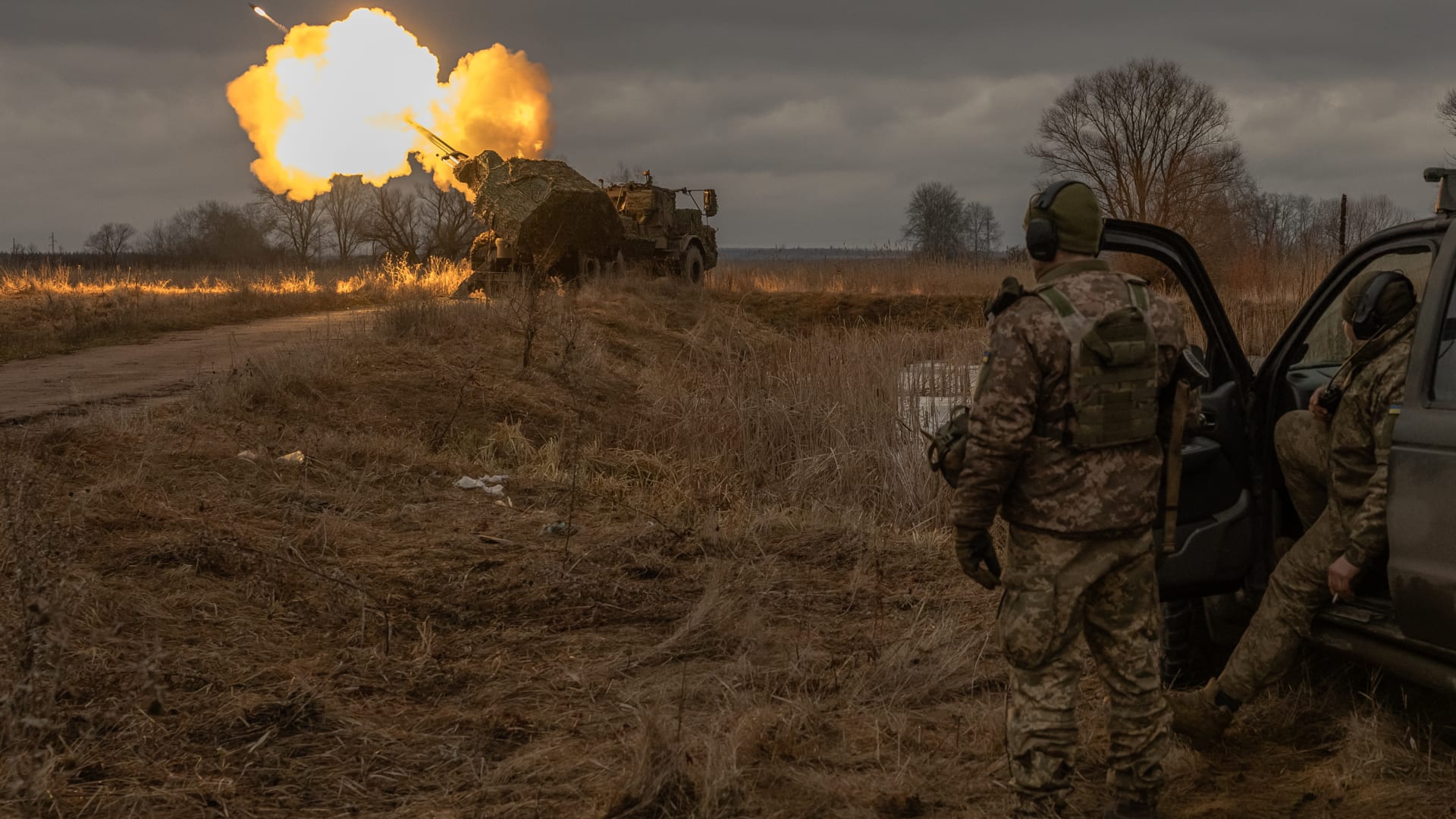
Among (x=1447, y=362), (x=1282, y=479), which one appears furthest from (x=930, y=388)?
(x=1447, y=362)

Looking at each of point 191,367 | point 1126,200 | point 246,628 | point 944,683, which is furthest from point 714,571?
point 1126,200

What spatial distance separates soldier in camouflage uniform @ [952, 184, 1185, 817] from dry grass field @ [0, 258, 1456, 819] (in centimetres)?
43

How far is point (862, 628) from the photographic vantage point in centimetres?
576

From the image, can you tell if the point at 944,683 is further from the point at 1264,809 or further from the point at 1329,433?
the point at 1329,433

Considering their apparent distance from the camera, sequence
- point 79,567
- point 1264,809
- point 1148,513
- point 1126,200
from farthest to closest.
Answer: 1. point 1126,200
2. point 79,567
3. point 1264,809
4. point 1148,513

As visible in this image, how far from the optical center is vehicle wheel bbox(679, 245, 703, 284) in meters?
24.9

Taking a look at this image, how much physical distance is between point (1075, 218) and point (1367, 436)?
1.20m

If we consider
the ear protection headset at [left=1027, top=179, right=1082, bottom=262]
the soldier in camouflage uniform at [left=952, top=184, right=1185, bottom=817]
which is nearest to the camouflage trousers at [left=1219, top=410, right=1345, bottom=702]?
the soldier in camouflage uniform at [left=952, top=184, right=1185, bottom=817]

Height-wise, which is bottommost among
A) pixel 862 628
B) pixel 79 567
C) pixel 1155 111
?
pixel 862 628

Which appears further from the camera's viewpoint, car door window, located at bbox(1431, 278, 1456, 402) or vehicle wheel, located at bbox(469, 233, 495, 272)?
vehicle wheel, located at bbox(469, 233, 495, 272)

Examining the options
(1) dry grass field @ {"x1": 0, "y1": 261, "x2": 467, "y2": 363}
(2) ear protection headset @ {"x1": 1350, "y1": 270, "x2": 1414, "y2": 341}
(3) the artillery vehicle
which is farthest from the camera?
(3) the artillery vehicle

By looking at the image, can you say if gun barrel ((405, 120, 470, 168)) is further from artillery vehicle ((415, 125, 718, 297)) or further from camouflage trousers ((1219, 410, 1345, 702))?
camouflage trousers ((1219, 410, 1345, 702))

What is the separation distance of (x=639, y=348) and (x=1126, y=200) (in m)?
28.1

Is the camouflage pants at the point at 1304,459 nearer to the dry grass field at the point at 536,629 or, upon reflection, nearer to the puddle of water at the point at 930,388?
the dry grass field at the point at 536,629
